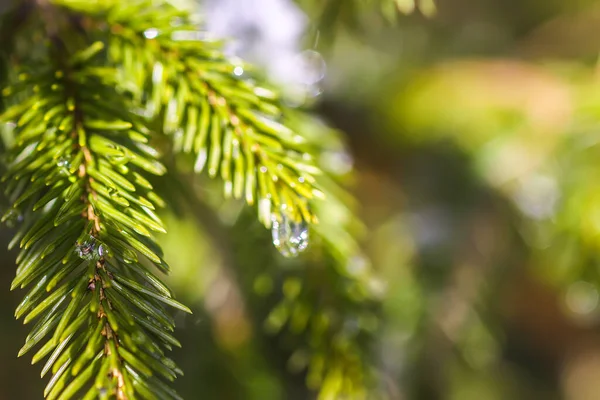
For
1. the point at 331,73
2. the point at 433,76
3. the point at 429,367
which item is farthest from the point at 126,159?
the point at 433,76

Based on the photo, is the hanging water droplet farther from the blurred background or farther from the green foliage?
the blurred background

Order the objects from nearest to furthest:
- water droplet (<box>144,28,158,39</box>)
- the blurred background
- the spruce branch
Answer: the spruce branch → water droplet (<box>144,28,158,39</box>) → the blurred background

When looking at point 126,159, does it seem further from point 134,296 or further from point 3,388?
point 3,388

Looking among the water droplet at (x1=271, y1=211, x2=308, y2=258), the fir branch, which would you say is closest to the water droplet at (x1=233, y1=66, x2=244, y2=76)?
the fir branch

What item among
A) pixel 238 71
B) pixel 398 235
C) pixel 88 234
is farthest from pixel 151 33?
pixel 398 235

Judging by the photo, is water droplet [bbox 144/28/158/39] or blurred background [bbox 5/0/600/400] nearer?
water droplet [bbox 144/28/158/39]

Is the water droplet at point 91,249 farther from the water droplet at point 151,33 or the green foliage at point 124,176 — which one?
the water droplet at point 151,33

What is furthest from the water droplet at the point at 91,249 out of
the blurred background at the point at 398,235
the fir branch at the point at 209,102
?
the blurred background at the point at 398,235

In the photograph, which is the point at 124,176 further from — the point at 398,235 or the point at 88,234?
the point at 398,235
